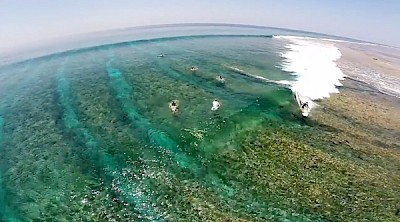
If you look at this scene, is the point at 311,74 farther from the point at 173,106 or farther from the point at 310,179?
the point at 310,179

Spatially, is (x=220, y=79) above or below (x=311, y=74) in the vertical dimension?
above

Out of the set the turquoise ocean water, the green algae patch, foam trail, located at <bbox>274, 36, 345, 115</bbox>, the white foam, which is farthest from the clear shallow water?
the white foam

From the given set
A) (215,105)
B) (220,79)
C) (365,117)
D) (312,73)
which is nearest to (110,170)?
(215,105)

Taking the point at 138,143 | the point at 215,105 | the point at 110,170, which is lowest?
the point at 110,170

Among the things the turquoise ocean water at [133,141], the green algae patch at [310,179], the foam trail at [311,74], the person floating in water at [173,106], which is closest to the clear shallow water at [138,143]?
the turquoise ocean water at [133,141]

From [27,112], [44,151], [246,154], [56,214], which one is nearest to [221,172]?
[246,154]

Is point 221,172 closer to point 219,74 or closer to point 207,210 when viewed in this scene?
point 207,210
